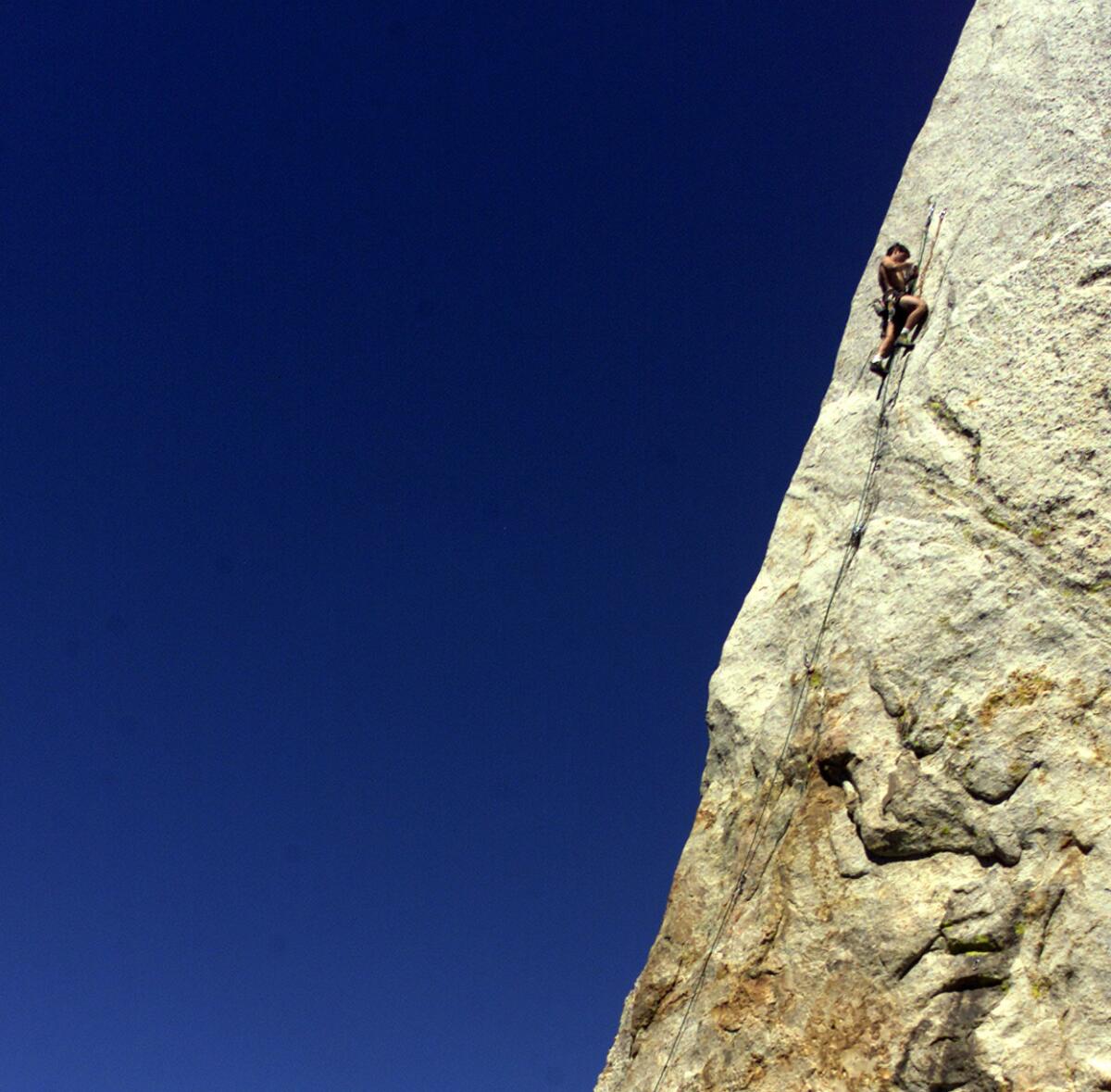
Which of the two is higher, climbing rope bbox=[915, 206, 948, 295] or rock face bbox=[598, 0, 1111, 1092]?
climbing rope bbox=[915, 206, 948, 295]

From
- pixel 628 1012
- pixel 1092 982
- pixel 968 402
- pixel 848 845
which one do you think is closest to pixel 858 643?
pixel 848 845

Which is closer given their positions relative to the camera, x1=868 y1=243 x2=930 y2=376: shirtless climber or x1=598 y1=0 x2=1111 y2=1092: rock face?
x1=598 y1=0 x2=1111 y2=1092: rock face

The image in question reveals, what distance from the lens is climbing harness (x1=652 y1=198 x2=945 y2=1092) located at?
34.0 feet

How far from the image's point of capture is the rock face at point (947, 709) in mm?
8086

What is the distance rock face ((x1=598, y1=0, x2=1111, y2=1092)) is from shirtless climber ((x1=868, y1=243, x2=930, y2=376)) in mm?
246

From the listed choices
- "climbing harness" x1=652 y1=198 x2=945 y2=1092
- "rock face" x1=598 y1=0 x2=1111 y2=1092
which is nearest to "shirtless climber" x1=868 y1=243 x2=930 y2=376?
"climbing harness" x1=652 y1=198 x2=945 y2=1092

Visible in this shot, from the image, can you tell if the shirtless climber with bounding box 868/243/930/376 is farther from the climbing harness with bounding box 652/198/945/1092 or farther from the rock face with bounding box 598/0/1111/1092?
the rock face with bounding box 598/0/1111/1092

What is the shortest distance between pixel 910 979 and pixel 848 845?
1.32 metres

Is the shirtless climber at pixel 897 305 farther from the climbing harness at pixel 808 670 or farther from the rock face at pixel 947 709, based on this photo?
the rock face at pixel 947 709

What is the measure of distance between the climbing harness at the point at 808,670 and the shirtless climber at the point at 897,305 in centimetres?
7

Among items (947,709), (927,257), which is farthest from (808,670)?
(927,257)

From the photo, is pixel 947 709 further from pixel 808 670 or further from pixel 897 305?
pixel 897 305

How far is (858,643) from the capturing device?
34.3ft

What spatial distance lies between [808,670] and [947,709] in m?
1.97
